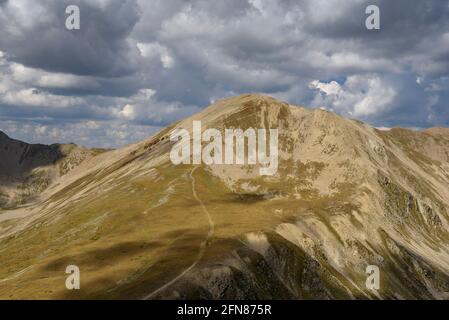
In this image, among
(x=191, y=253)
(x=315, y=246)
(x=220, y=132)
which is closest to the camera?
(x=191, y=253)

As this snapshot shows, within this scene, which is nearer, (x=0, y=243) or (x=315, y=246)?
(x=315, y=246)

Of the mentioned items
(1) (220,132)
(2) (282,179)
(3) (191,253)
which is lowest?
(3) (191,253)

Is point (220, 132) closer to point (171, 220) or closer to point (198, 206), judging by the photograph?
point (198, 206)

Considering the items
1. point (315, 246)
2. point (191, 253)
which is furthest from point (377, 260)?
point (191, 253)

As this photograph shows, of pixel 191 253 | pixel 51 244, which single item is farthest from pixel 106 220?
pixel 191 253
